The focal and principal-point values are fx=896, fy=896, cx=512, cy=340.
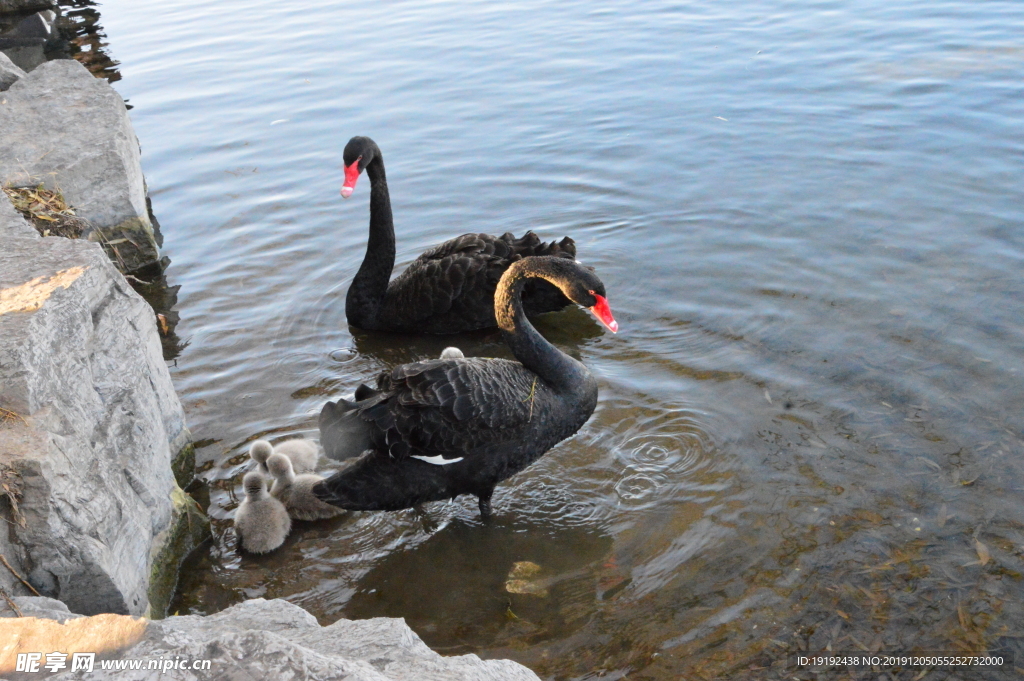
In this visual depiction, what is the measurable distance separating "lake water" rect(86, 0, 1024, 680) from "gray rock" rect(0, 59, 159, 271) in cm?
49

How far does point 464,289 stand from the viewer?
17.6 ft

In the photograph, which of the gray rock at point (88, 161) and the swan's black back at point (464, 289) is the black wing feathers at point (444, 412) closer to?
the swan's black back at point (464, 289)

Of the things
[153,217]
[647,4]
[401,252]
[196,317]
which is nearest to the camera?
[196,317]

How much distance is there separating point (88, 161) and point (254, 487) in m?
3.57

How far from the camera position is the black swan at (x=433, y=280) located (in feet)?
17.6

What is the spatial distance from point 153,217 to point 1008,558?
6.52 metres

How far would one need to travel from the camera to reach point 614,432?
4379 millimetres

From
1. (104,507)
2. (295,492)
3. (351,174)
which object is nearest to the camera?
(104,507)

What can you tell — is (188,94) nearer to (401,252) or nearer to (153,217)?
(153,217)

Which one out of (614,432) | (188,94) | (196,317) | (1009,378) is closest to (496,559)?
(614,432)

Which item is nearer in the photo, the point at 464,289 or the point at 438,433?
the point at 438,433

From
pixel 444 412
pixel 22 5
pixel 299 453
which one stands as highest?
pixel 22 5

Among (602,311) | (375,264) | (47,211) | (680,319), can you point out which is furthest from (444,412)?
(47,211)

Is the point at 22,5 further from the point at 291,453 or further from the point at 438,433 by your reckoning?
the point at 438,433
